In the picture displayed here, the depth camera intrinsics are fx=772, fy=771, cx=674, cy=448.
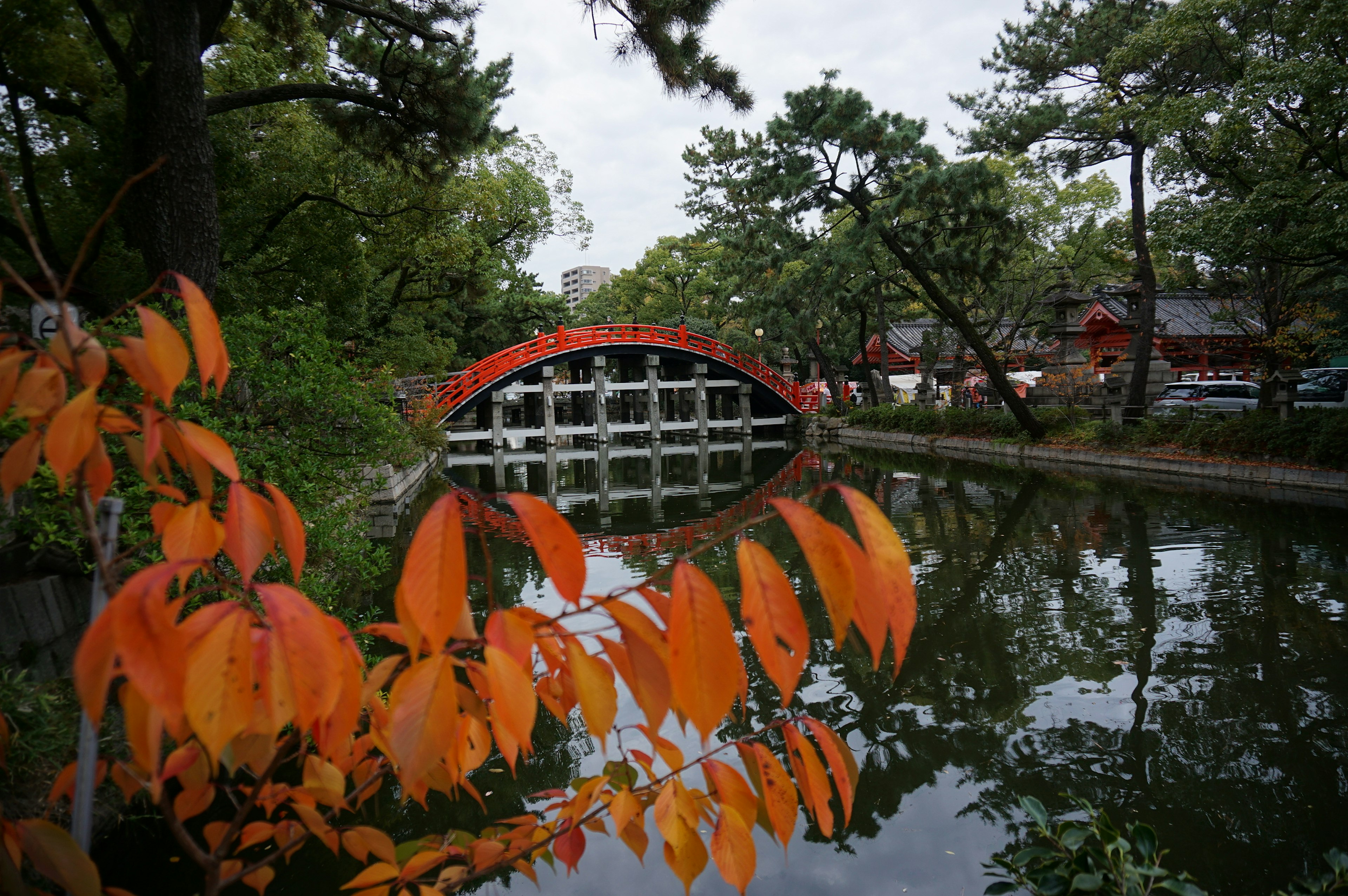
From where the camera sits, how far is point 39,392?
861mm

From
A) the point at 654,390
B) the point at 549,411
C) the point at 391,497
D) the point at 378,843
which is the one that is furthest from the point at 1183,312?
the point at 378,843

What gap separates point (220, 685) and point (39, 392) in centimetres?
44

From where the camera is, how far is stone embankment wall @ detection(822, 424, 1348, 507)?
10281 millimetres

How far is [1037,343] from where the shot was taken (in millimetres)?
24156

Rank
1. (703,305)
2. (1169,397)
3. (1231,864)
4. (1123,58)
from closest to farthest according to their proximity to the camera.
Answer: (1231,864) → (1123,58) → (1169,397) → (703,305)

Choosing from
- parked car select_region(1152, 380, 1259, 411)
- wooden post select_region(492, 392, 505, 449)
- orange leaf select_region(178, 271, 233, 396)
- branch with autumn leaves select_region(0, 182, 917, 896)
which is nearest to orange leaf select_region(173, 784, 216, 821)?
branch with autumn leaves select_region(0, 182, 917, 896)

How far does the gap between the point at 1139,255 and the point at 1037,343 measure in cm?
962

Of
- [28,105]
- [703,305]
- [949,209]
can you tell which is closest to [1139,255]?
[949,209]

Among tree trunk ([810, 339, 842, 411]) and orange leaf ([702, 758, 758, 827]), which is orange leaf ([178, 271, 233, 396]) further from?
tree trunk ([810, 339, 842, 411])

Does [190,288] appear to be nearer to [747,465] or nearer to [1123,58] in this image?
[1123,58]

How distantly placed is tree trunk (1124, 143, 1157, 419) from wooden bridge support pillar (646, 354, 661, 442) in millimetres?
13813

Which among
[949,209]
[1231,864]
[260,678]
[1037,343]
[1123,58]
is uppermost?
[1123,58]

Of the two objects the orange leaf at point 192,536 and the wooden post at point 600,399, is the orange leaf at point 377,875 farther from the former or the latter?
the wooden post at point 600,399

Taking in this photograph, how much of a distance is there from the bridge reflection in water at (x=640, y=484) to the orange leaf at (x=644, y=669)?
1.04ft
